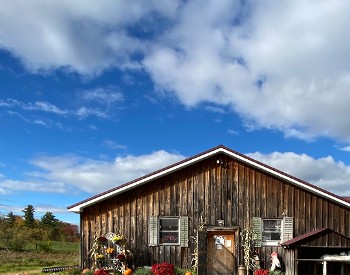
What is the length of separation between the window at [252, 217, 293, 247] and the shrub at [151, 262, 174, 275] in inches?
147

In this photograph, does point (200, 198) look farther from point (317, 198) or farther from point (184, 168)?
point (317, 198)

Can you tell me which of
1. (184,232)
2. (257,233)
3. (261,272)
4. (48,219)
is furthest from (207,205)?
(48,219)

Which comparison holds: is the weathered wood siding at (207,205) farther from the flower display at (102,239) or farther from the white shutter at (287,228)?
the flower display at (102,239)

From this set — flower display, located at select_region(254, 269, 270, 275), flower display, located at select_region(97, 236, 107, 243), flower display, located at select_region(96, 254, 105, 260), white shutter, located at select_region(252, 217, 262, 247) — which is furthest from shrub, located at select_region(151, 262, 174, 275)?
white shutter, located at select_region(252, 217, 262, 247)

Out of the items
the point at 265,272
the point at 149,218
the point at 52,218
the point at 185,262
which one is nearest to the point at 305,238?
the point at 265,272

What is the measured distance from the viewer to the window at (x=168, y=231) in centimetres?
1888

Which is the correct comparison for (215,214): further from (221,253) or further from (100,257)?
(100,257)

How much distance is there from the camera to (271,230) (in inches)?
760

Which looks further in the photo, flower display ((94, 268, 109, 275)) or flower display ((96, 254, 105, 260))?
flower display ((96, 254, 105, 260))

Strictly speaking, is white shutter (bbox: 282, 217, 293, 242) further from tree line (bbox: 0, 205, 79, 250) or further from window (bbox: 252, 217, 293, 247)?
tree line (bbox: 0, 205, 79, 250)

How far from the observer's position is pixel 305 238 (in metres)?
17.5

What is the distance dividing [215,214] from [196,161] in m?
2.34

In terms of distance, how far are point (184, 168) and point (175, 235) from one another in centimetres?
279

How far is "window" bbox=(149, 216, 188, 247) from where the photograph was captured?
61.9ft
